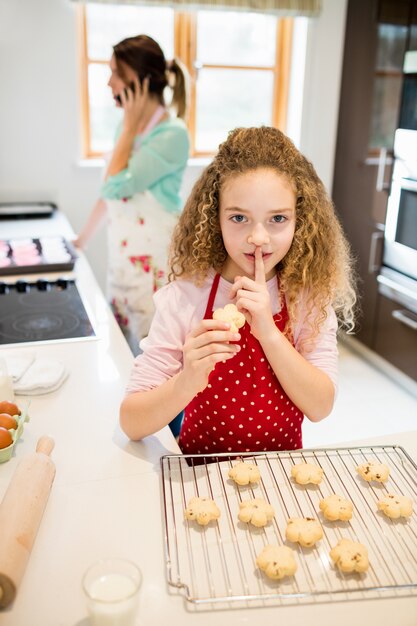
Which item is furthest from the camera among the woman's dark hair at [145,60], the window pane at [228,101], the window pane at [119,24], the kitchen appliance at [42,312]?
the window pane at [228,101]

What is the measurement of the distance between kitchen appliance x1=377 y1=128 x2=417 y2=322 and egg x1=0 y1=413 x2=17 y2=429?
81.6 inches

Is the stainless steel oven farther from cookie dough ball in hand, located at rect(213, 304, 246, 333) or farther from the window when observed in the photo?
cookie dough ball in hand, located at rect(213, 304, 246, 333)

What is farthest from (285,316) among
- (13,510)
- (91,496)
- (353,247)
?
(353,247)

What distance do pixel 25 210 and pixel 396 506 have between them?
2474 mm

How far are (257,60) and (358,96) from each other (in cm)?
64

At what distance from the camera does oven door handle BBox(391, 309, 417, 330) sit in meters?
2.68

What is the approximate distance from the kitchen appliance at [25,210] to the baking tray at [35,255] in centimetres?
54

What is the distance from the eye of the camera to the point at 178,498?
2.96ft

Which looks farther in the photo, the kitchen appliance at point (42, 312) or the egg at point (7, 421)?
the kitchen appliance at point (42, 312)

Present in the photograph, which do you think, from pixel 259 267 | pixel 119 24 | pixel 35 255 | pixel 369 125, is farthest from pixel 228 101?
pixel 259 267

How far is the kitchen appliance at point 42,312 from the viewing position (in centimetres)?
154

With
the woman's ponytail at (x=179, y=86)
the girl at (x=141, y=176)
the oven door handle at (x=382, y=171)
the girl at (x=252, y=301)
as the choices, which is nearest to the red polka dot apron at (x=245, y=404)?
the girl at (x=252, y=301)

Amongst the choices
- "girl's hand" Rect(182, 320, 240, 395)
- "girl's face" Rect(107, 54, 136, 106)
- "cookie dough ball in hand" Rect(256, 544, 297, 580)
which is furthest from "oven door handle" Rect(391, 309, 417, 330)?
"cookie dough ball in hand" Rect(256, 544, 297, 580)

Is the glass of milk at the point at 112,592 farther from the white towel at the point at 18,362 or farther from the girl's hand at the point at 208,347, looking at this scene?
the white towel at the point at 18,362
